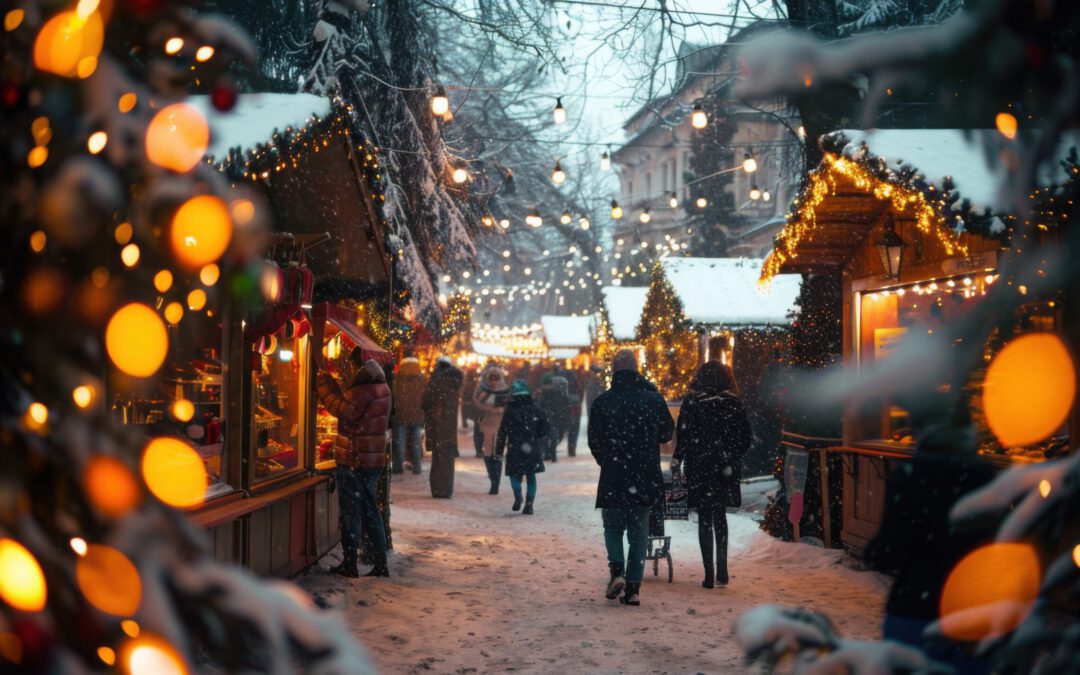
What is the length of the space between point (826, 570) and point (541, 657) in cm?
479

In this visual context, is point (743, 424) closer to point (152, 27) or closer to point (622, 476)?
point (622, 476)

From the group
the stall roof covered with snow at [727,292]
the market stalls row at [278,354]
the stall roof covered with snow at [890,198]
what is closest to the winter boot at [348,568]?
the market stalls row at [278,354]

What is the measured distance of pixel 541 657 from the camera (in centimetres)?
701

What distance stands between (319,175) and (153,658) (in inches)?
289

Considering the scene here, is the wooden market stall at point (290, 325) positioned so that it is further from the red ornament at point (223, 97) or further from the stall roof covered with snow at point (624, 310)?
the stall roof covered with snow at point (624, 310)

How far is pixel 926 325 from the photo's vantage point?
10.2 meters

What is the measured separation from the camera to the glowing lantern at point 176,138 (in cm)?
215

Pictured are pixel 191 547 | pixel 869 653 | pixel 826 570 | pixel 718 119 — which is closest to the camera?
pixel 191 547

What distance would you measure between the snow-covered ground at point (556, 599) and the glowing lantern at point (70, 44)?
203 inches

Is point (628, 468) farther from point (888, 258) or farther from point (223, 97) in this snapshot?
point (223, 97)

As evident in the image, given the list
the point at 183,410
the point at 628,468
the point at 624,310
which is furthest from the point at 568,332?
the point at 183,410

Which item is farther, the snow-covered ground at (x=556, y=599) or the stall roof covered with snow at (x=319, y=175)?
the snow-covered ground at (x=556, y=599)

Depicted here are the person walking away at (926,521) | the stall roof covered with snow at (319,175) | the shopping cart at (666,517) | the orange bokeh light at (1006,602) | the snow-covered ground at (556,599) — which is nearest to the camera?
the orange bokeh light at (1006,602)

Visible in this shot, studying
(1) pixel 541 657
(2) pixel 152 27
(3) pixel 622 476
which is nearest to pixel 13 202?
(2) pixel 152 27
